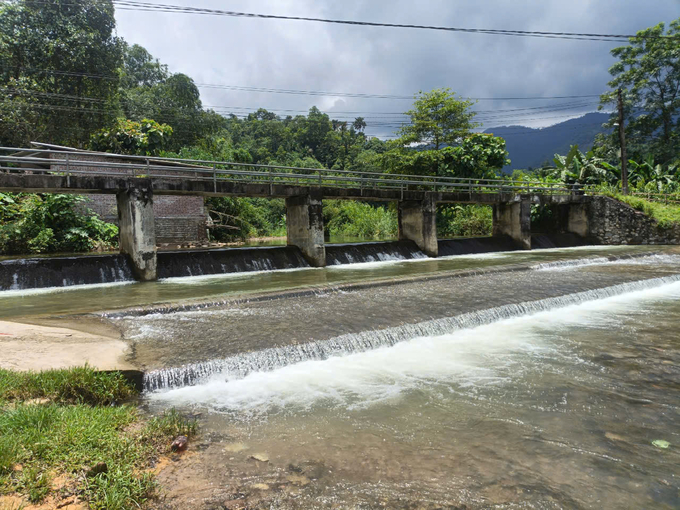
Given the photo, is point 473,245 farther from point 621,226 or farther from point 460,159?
point 621,226

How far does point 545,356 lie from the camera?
20.3 ft

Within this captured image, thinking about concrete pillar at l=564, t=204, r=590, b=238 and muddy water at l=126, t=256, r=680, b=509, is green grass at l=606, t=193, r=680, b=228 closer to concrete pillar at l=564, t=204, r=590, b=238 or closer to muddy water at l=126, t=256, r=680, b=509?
concrete pillar at l=564, t=204, r=590, b=238

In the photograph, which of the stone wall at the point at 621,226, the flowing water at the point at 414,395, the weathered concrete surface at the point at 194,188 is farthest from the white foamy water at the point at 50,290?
the stone wall at the point at 621,226

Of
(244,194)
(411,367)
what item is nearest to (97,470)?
(411,367)

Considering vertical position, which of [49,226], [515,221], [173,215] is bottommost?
[515,221]

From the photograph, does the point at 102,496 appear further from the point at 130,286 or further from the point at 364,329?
the point at 130,286

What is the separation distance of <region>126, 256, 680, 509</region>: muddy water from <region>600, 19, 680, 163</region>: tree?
35.6m

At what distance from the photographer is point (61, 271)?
12570mm

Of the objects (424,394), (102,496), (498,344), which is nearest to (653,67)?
(498,344)

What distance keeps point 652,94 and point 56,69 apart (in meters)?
46.8

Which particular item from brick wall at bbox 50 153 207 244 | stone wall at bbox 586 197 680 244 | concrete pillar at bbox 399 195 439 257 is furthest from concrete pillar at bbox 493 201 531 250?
brick wall at bbox 50 153 207 244

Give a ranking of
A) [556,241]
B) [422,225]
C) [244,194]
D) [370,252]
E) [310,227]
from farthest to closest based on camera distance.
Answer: [556,241] → [422,225] → [370,252] → [310,227] → [244,194]

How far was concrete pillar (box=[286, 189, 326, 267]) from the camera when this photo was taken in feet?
55.2

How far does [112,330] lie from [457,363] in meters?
5.07
